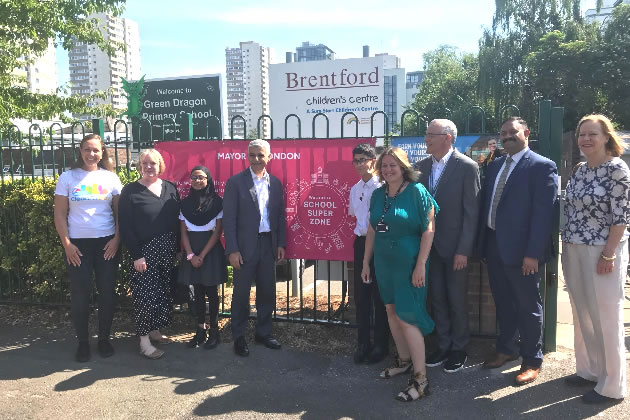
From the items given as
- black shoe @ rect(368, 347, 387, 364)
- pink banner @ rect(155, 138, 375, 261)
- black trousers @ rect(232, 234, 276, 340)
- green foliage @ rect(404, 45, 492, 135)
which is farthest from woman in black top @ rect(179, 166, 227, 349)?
green foliage @ rect(404, 45, 492, 135)

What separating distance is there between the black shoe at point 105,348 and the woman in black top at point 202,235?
0.81 meters

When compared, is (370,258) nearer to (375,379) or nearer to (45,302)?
(375,379)

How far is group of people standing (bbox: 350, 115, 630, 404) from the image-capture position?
3234mm

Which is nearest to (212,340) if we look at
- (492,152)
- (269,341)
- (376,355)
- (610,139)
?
(269,341)

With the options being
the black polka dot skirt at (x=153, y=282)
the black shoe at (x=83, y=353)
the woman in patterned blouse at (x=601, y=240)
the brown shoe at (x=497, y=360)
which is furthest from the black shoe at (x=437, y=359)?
the black shoe at (x=83, y=353)

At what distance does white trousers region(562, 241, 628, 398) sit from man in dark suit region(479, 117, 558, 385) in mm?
220

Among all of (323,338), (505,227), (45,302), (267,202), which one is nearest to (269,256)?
(267,202)

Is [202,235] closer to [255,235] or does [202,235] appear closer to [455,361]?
[255,235]

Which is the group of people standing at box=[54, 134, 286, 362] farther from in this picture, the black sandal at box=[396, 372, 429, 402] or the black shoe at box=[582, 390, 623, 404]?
the black shoe at box=[582, 390, 623, 404]

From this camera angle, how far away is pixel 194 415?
3318 millimetres

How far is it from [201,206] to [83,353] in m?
1.61

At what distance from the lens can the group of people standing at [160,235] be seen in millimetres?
4082

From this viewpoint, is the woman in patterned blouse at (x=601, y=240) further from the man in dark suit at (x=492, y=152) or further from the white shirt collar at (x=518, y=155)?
the man in dark suit at (x=492, y=152)

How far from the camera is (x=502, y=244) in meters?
3.53
